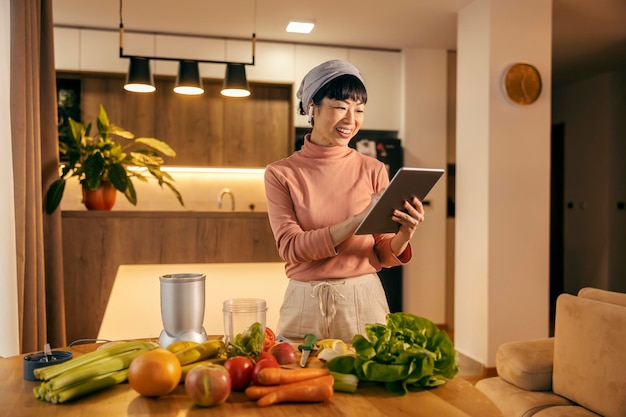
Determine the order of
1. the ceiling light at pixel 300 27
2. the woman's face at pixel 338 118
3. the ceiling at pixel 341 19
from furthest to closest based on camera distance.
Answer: the ceiling light at pixel 300 27 → the ceiling at pixel 341 19 → the woman's face at pixel 338 118

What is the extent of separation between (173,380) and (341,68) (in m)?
0.93

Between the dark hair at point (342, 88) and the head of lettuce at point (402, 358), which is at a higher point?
the dark hair at point (342, 88)

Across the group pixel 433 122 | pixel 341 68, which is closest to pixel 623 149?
pixel 433 122

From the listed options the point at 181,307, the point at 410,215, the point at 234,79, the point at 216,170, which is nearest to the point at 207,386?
the point at 181,307

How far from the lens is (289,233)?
5.64ft

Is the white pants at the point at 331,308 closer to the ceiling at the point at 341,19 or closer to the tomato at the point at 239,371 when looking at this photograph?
the tomato at the point at 239,371

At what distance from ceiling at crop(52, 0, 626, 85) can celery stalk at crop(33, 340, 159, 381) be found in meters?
3.74

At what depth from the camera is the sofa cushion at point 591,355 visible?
2160 mm

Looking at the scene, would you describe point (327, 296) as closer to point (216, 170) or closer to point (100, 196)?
point (100, 196)

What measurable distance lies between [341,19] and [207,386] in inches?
172

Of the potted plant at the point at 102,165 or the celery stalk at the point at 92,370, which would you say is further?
the potted plant at the point at 102,165

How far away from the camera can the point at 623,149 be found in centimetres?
698

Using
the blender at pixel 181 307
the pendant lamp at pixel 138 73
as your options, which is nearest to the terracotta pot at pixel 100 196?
the pendant lamp at pixel 138 73

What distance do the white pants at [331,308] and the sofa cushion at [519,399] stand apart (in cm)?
86
